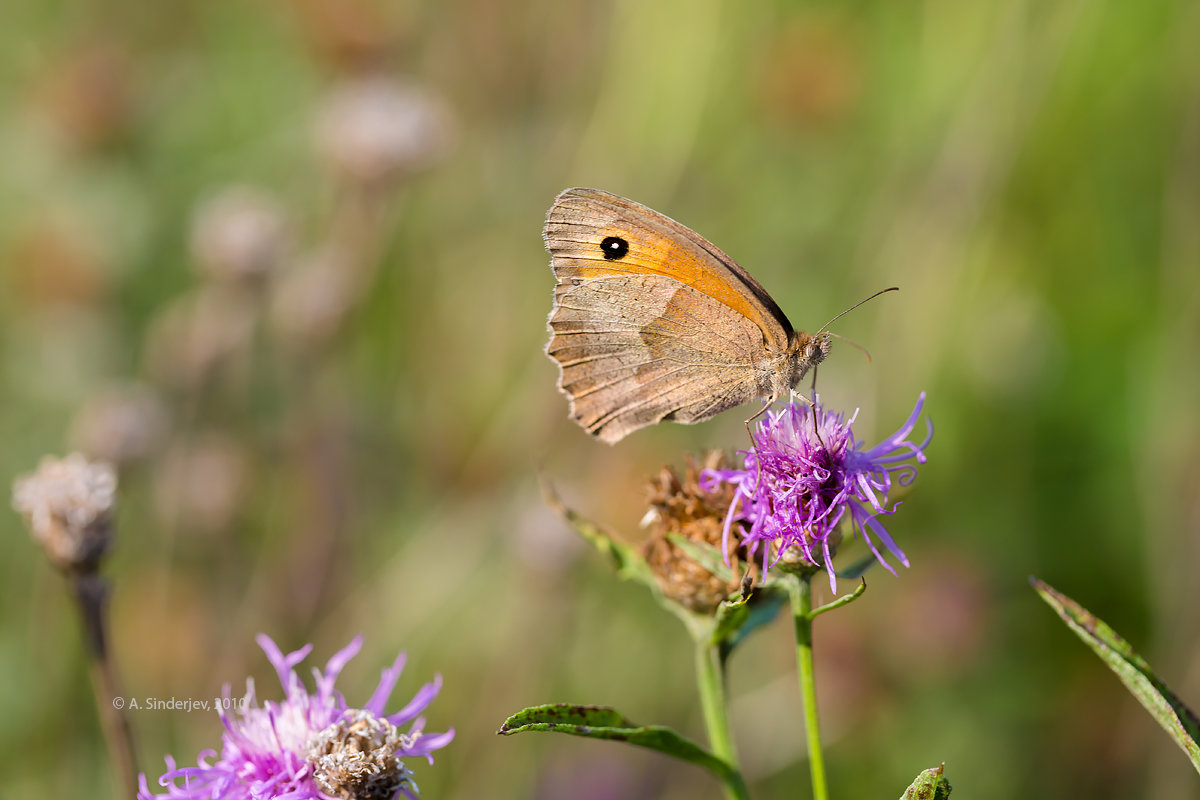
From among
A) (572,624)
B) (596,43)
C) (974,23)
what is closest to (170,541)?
(572,624)

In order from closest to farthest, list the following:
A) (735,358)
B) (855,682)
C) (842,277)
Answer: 1. (735,358)
2. (855,682)
3. (842,277)

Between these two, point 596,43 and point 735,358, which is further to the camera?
point 596,43

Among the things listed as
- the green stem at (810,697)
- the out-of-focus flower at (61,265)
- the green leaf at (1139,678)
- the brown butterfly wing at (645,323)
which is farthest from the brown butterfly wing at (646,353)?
the out-of-focus flower at (61,265)

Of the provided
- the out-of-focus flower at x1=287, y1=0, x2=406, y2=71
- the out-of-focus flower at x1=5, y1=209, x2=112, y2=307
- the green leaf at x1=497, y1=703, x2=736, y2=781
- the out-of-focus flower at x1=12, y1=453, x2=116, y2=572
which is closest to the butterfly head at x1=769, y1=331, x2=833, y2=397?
the green leaf at x1=497, y1=703, x2=736, y2=781

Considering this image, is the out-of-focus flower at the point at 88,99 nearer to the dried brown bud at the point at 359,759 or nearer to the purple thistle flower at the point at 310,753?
the purple thistle flower at the point at 310,753

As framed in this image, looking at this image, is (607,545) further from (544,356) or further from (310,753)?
(544,356)

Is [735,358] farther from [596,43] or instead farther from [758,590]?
[596,43]
